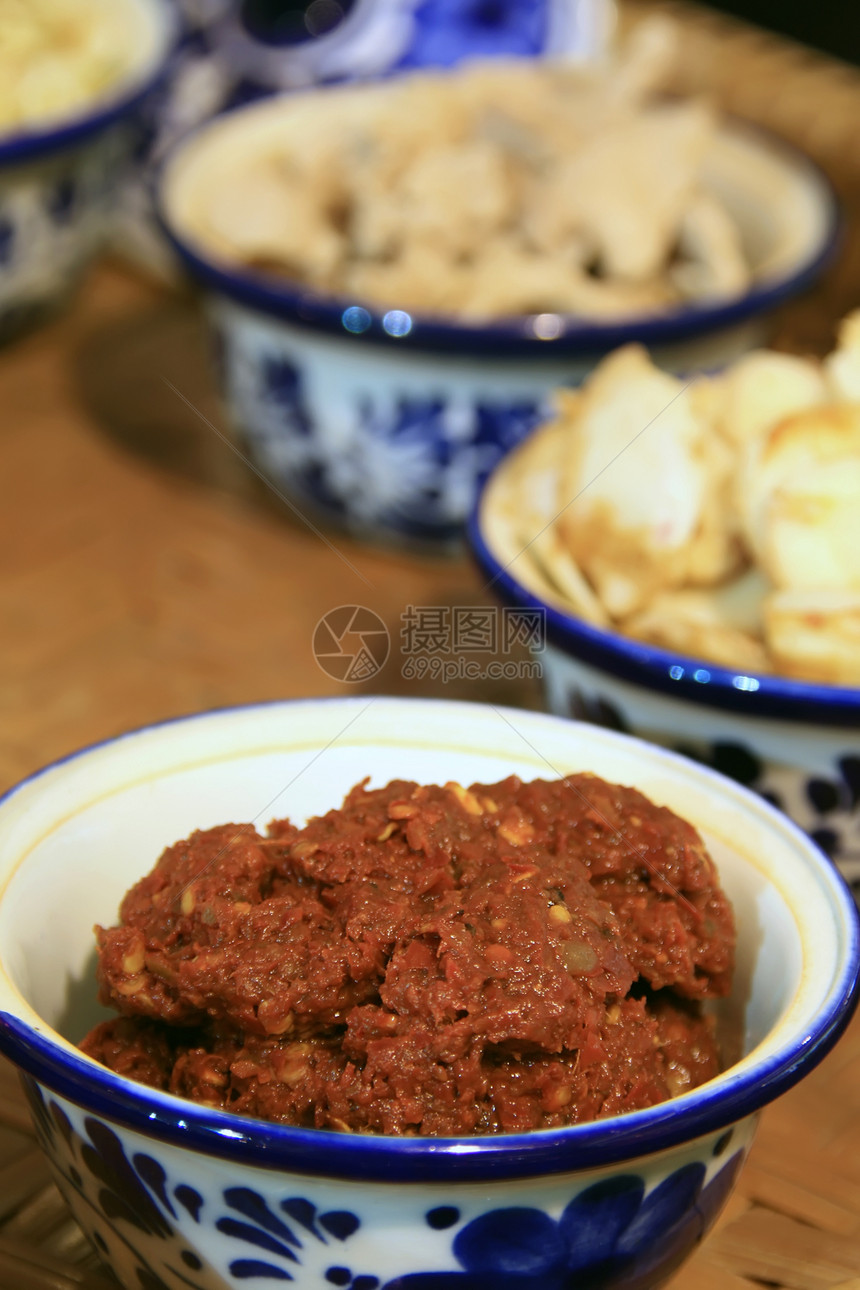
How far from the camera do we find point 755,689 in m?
0.83

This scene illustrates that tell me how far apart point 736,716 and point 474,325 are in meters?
0.48

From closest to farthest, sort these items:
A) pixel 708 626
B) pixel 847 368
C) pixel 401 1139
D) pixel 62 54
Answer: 1. pixel 401 1139
2. pixel 708 626
3. pixel 847 368
4. pixel 62 54

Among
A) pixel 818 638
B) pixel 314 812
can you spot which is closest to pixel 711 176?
pixel 818 638

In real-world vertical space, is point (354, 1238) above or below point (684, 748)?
above

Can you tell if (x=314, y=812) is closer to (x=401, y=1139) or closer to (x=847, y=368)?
(x=401, y=1139)

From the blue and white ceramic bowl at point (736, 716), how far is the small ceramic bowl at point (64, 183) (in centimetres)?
82

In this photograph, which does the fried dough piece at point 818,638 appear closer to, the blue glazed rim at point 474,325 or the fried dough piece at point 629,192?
the blue glazed rim at point 474,325

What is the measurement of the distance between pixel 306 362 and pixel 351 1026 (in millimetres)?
809

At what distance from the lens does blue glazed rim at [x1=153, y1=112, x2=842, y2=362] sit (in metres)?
1.21

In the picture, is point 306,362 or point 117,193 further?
point 117,193

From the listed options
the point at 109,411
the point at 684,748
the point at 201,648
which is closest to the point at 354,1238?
the point at 684,748

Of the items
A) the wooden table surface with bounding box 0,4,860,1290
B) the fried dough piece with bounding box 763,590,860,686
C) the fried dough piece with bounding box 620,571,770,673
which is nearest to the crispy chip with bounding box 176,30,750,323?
the wooden table surface with bounding box 0,4,860,1290

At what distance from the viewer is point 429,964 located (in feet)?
1.97

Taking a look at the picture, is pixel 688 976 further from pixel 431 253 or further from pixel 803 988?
pixel 431 253
